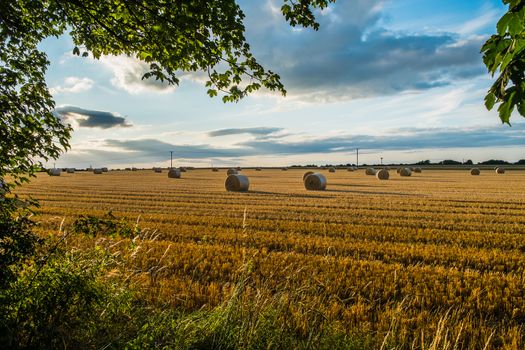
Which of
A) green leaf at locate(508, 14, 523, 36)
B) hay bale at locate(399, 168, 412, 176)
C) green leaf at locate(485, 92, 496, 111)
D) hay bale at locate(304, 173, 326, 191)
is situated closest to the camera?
green leaf at locate(508, 14, 523, 36)

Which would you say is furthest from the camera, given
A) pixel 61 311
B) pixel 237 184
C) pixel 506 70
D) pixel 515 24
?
pixel 237 184

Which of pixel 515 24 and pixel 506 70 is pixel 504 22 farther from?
pixel 506 70

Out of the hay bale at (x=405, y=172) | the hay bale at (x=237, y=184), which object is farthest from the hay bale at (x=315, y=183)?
the hay bale at (x=405, y=172)

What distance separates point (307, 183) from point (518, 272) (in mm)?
24314

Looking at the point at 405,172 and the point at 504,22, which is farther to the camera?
the point at 405,172

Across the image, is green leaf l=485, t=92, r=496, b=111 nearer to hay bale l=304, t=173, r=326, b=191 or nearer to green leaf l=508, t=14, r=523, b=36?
green leaf l=508, t=14, r=523, b=36

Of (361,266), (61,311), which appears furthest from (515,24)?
(361,266)

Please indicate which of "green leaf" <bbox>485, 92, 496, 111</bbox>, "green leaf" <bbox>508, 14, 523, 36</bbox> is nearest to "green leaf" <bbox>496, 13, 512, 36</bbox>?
"green leaf" <bbox>508, 14, 523, 36</bbox>

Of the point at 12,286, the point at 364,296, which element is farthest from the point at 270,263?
the point at 12,286

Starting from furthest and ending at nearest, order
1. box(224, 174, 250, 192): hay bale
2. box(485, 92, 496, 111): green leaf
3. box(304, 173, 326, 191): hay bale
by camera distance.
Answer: box(304, 173, 326, 191): hay bale < box(224, 174, 250, 192): hay bale < box(485, 92, 496, 111): green leaf

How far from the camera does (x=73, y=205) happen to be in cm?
1967

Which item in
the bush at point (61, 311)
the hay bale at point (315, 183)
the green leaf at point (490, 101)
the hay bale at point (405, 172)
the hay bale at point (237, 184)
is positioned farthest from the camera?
the hay bale at point (405, 172)

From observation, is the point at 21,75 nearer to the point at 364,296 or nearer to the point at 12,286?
the point at 12,286

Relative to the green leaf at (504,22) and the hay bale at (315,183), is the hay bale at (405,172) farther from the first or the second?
the green leaf at (504,22)
